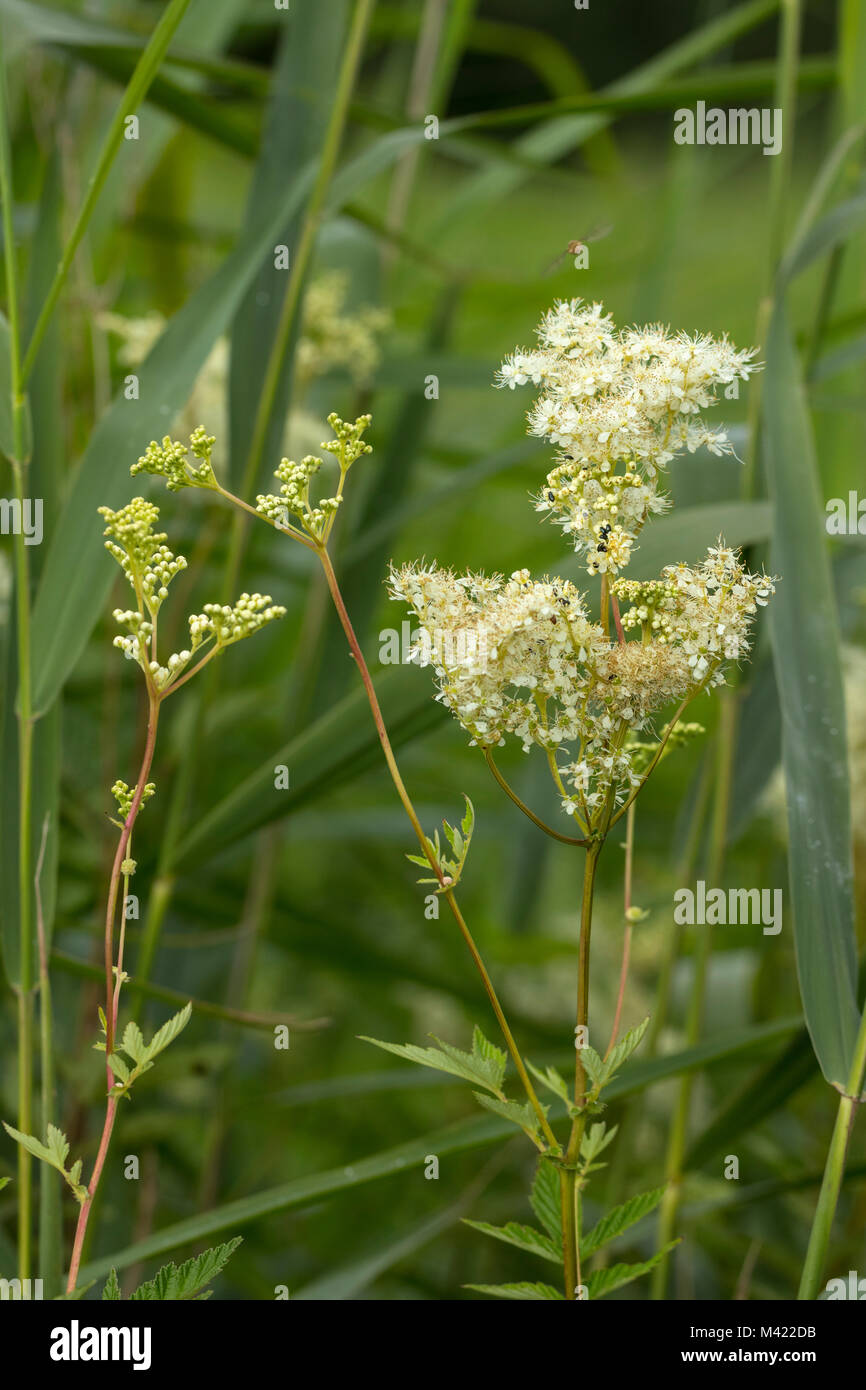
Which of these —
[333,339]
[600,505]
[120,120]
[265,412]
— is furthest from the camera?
[333,339]

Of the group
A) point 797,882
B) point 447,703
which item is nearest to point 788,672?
point 797,882

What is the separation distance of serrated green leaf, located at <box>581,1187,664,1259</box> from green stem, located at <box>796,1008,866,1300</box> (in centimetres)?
6

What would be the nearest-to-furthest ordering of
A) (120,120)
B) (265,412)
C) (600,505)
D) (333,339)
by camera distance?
(600,505)
(120,120)
(265,412)
(333,339)

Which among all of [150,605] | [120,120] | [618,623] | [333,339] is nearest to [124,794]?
[150,605]

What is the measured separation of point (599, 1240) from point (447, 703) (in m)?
0.19

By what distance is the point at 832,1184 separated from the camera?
376 mm

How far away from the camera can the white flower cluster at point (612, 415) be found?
1.02 ft

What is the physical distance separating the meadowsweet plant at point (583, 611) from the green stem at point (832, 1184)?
3.2 inches

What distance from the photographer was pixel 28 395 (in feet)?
1.76

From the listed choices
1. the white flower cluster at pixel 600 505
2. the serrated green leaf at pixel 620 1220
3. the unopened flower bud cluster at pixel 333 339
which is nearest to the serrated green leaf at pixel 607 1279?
the serrated green leaf at pixel 620 1220

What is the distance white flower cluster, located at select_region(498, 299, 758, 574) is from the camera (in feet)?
1.02

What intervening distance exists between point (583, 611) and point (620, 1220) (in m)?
0.20

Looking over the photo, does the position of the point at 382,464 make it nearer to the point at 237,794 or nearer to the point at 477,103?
the point at 237,794

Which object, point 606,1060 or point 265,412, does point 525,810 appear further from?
point 265,412
